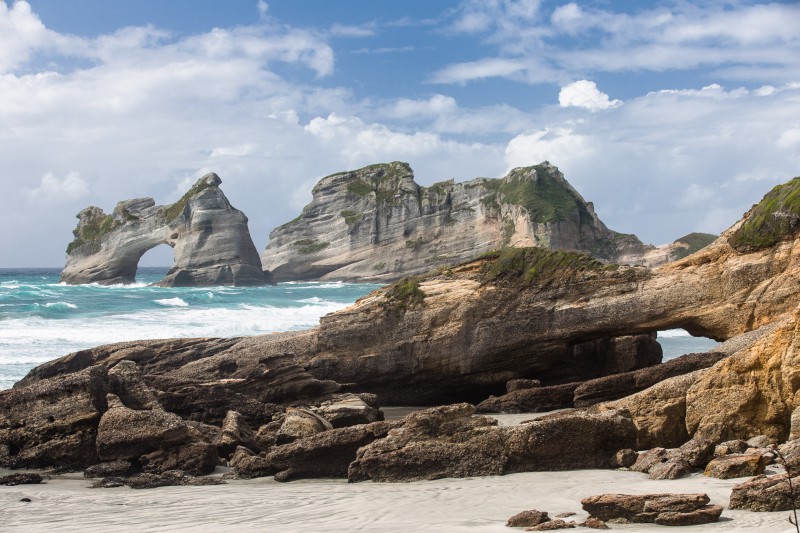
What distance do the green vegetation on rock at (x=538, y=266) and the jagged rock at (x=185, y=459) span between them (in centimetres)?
694

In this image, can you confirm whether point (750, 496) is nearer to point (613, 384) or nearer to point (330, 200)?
point (613, 384)

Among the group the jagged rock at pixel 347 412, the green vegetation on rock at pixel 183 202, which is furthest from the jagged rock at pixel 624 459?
the green vegetation on rock at pixel 183 202

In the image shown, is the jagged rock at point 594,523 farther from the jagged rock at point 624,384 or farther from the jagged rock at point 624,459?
the jagged rock at point 624,384

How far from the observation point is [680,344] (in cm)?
2675

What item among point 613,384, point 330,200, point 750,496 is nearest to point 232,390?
point 613,384

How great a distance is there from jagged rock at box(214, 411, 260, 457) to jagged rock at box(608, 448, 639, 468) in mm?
5088

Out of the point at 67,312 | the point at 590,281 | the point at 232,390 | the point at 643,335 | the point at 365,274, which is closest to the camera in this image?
the point at 232,390

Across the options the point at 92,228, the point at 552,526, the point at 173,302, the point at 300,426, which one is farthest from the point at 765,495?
the point at 92,228

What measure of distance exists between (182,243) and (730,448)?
238ft

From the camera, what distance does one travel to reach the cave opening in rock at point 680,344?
2436 centimetres

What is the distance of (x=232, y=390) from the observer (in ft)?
46.5

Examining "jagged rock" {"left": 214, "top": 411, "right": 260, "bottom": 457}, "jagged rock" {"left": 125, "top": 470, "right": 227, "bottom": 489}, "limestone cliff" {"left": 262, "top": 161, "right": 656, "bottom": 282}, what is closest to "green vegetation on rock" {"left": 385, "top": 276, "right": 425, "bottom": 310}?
"jagged rock" {"left": 214, "top": 411, "right": 260, "bottom": 457}

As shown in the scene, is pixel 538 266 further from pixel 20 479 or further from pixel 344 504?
pixel 20 479

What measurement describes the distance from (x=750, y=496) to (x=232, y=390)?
9.27 m
